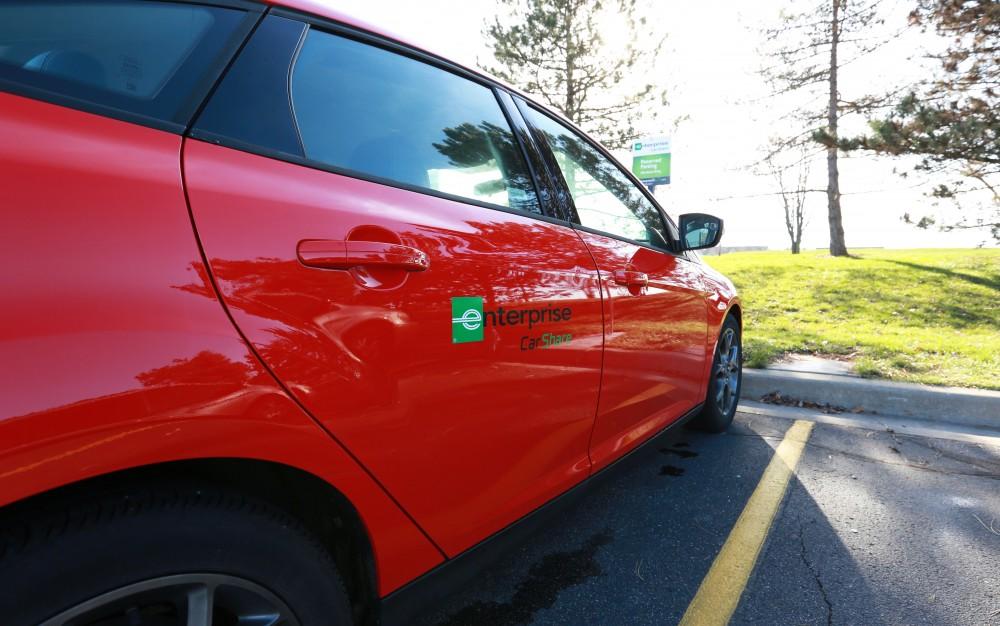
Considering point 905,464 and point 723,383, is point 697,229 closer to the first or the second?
point 723,383

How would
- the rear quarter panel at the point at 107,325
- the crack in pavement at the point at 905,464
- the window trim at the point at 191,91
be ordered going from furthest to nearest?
the crack in pavement at the point at 905,464 < the window trim at the point at 191,91 < the rear quarter panel at the point at 107,325

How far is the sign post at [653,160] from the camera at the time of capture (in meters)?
13.3

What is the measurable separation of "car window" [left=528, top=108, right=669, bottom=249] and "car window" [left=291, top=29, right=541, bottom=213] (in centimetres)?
34

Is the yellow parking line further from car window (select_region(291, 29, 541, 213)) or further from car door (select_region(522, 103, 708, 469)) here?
car window (select_region(291, 29, 541, 213))

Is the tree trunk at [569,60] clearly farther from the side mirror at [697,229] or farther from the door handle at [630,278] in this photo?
the door handle at [630,278]

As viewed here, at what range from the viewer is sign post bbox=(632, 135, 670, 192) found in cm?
1329

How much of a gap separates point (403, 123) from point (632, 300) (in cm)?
117

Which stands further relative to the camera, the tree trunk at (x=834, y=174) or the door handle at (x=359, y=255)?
the tree trunk at (x=834, y=174)

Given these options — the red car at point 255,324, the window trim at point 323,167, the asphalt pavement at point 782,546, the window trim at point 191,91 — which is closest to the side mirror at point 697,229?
the asphalt pavement at point 782,546

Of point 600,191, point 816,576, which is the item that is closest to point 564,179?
point 600,191

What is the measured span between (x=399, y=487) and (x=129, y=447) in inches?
22.7

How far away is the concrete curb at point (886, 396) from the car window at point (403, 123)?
355 centimetres

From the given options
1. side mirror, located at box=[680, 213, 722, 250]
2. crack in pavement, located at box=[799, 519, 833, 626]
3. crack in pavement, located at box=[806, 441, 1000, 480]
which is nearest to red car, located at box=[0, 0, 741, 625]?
crack in pavement, located at box=[799, 519, 833, 626]

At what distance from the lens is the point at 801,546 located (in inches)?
88.5
